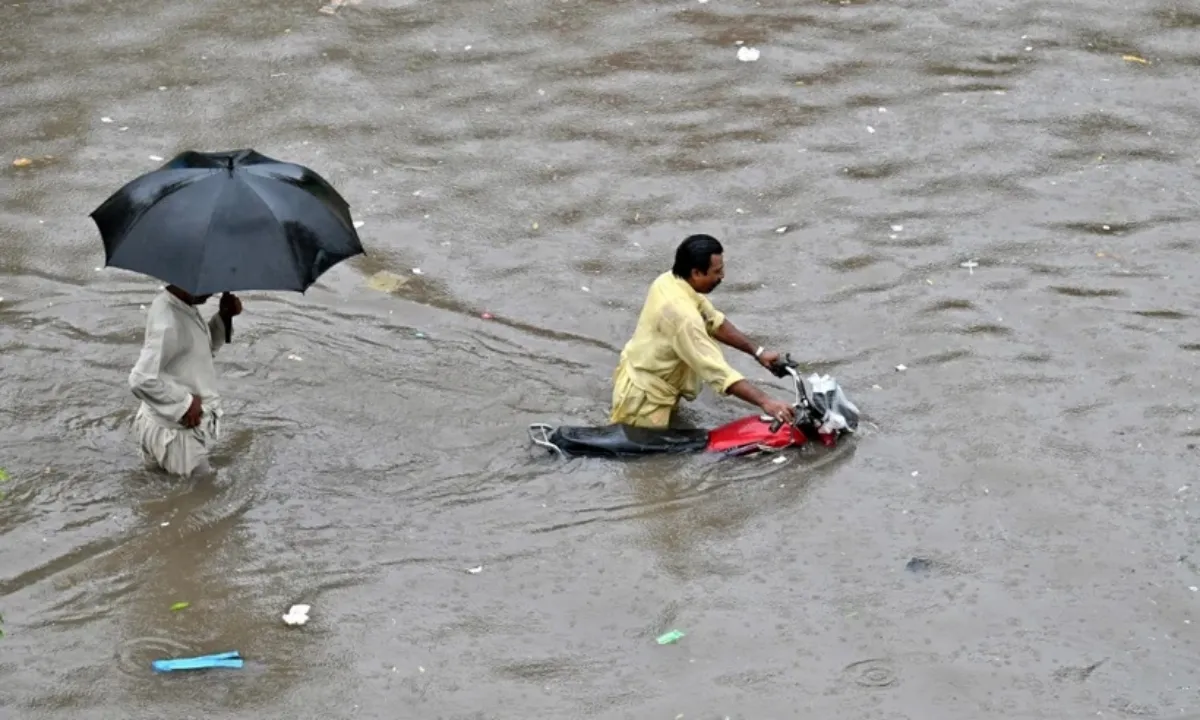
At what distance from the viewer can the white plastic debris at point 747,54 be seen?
10.4 m

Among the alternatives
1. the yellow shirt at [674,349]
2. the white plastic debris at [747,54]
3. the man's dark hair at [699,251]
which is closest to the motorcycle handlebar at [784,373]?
the yellow shirt at [674,349]

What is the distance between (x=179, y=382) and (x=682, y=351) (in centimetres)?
211

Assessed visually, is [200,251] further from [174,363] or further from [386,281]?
[386,281]

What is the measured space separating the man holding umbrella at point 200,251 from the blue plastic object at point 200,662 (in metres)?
1.16

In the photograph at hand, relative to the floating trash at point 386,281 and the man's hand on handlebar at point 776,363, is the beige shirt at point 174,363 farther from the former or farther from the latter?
the man's hand on handlebar at point 776,363

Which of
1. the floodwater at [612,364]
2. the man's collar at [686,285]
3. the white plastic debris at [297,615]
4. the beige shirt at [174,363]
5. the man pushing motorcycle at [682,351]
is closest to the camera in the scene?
the floodwater at [612,364]

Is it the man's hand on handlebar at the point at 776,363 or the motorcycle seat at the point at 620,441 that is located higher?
the man's hand on handlebar at the point at 776,363

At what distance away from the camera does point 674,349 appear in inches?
269

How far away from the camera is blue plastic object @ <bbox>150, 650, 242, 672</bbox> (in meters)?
5.42

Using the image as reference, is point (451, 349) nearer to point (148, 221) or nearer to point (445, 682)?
point (148, 221)

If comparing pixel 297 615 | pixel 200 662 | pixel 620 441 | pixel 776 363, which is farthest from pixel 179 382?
pixel 776 363

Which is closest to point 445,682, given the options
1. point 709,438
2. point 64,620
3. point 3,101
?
point 64,620

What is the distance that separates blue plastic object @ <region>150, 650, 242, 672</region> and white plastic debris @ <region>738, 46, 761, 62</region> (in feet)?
20.4

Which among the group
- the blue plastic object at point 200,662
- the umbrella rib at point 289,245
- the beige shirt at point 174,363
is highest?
the umbrella rib at point 289,245
